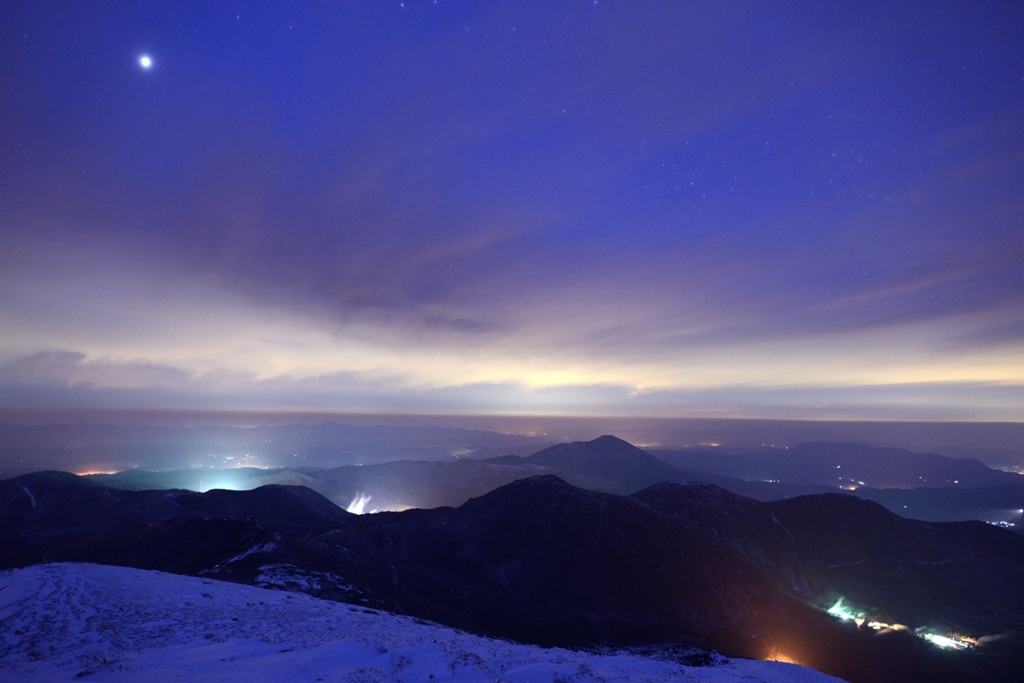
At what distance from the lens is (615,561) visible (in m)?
72.2

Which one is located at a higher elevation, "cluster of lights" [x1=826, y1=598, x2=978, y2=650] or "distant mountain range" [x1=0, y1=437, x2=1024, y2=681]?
"distant mountain range" [x1=0, y1=437, x2=1024, y2=681]

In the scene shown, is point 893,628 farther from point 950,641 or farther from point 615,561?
point 615,561

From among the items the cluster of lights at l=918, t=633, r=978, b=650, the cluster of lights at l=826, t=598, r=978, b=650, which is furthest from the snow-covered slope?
the cluster of lights at l=918, t=633, r=978, b=650

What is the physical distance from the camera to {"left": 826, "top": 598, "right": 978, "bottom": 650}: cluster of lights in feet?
183

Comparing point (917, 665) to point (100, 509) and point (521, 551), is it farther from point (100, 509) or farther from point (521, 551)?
point (100, 509)

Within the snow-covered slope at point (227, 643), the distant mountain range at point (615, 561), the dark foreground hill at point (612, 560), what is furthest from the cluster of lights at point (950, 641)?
the snow-covered slope at point (227, 643)

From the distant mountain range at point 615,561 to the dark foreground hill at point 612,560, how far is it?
36 centimetres

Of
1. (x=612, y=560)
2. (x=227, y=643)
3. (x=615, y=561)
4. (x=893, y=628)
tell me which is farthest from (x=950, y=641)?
(x=227, y=643)

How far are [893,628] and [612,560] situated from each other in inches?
1548

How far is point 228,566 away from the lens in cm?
5194

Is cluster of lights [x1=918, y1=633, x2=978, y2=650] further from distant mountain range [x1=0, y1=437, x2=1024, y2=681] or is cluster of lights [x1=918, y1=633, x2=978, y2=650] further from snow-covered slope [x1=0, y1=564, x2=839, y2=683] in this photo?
snow-covered slope [x1=0, y1=564, x2=839, y2=683]

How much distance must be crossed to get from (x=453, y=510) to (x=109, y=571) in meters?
67.3

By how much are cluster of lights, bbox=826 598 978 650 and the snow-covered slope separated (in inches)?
1739

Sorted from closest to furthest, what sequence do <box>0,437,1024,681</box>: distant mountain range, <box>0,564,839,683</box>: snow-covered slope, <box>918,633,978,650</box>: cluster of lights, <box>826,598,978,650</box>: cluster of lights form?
<box>0,564,839,683</box>: snow-covered slope < <box>0,437,1024,681</box>: distant mountain range < <box>918,633,978,650</box>: cluster of lights < <box>826,598,978,650</box>: cluster of lights
